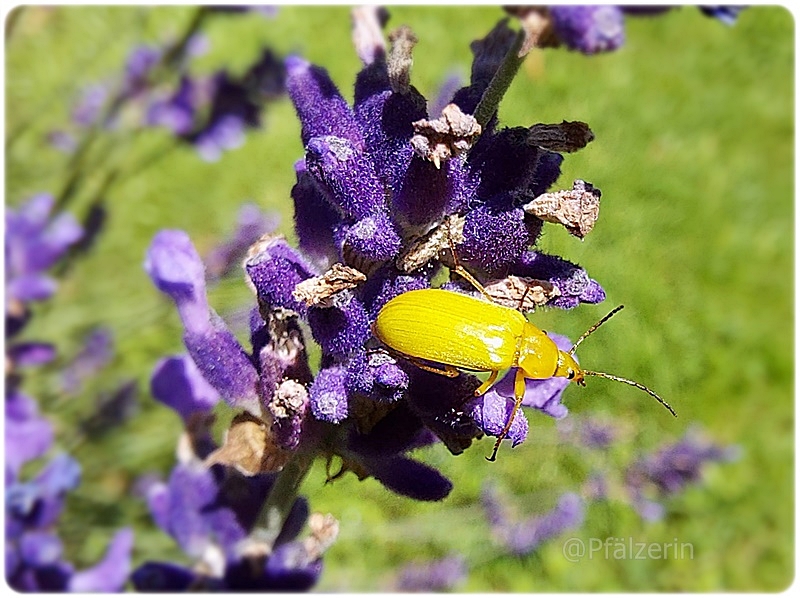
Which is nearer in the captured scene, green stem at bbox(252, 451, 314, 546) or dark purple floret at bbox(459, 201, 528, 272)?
dark purple floret at bbox(459, 201, 528, 272)

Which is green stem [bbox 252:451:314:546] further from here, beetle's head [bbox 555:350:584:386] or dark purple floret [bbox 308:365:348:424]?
beetle's head [bbox 555:350:584:386]

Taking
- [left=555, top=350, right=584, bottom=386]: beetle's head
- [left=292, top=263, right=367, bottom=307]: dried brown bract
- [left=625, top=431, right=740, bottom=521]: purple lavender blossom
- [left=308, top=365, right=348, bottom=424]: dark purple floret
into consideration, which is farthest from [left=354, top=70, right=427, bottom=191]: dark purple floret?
[left=625, top=431, right=740, bottom=521]: purple lavender blossom

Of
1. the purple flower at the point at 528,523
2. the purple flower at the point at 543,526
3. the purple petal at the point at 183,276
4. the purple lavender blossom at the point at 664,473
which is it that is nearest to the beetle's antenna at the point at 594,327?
the purple petal at the point at 183,276

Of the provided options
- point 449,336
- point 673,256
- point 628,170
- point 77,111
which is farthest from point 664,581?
point 77,111

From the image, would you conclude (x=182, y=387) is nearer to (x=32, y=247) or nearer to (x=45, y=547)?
(x=45, y=547)

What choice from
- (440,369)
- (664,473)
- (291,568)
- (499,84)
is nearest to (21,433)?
(291,568)

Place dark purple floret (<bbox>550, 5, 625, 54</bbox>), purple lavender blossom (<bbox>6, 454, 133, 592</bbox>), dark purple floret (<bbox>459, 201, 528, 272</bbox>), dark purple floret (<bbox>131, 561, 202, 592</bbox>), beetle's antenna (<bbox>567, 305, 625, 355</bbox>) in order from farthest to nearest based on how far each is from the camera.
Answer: purple lavender blossom (<bbox>6, 454, 133, 592</bbox>)
dark purple floret (<bbox>131, 561, 202, 592</bbox>)
beetle's antenna (<bbox>567, 305, 625, 355</bbox>)
dark purple floret (<bbox>459, 201, 528, 272</bbox>)
dark purple floret (<bbox>550, 5, 625, 54</bbox>)
